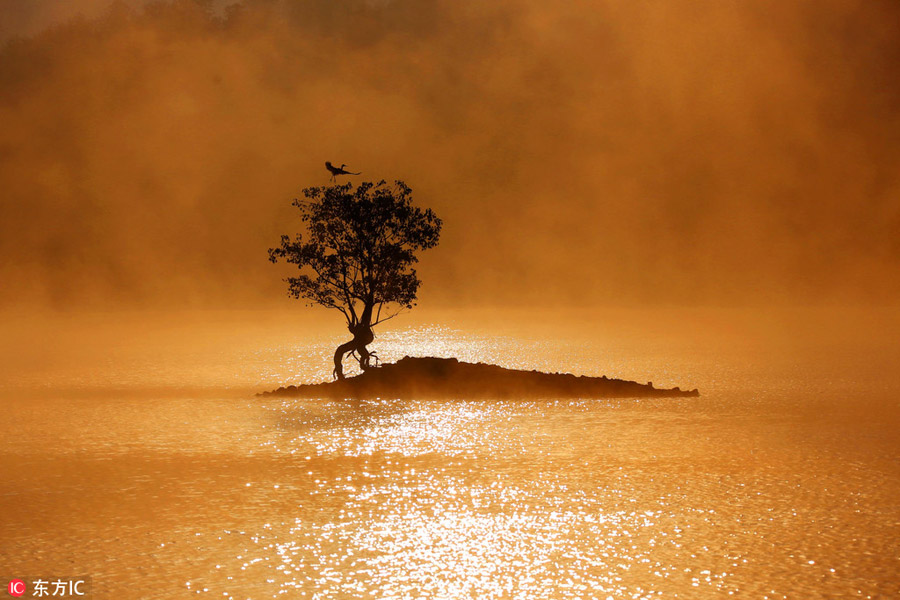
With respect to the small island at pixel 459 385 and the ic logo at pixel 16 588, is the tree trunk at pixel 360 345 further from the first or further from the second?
the ic logo at pixel 16 588

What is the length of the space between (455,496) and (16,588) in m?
9.37

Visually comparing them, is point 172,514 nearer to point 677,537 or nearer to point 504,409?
point 677,537

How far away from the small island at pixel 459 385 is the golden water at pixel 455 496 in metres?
2.01

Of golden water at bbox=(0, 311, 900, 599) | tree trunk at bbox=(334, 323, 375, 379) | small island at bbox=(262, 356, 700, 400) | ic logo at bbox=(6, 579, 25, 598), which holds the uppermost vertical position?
tree trunk at bbox=(334, 323, 375, 379)

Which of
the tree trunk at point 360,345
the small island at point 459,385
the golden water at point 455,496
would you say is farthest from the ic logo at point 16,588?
the tree trunk at point 360,345

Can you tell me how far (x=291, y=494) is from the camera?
21.2m

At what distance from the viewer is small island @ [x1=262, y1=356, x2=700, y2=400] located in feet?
135

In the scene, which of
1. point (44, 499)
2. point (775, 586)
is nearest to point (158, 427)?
point (44, 499)

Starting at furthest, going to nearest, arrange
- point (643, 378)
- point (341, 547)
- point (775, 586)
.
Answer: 1. point (643, 378)
2. point (341, 547)
3. point (775, 586)

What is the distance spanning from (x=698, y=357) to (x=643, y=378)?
2294cm

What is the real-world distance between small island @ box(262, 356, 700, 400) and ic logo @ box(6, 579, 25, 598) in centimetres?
2578

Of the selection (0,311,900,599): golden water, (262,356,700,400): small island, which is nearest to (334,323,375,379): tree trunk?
(262,356,700,400): small island

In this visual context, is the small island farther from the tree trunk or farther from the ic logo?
the ic logo

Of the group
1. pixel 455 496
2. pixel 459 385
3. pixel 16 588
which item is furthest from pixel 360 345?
pixel 16 588
